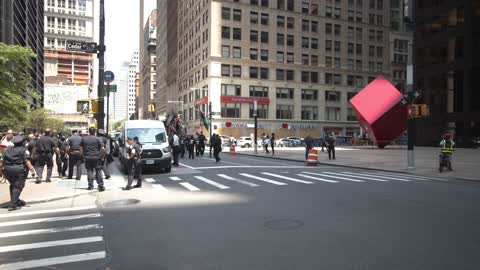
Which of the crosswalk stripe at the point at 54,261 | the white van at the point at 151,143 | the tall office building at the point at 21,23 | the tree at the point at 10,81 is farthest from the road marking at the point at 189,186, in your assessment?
the tall office building at the point at 21,23

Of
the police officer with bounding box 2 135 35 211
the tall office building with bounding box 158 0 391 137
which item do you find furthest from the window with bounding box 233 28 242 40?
the police officer with bounding box 2 135 35 211

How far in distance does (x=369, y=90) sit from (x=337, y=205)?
121 feet

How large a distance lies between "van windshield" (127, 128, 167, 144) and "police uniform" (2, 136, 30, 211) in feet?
28.3

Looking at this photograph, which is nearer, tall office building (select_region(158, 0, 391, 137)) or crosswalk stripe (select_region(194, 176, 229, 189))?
crosswalk stripe (select_region(194, 176, 229, 189))

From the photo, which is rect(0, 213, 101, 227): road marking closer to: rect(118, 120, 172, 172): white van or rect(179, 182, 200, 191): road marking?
rect(179, 182, 200, 191): road marking

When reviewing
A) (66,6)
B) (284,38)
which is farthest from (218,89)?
(66,6)

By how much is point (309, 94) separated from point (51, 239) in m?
73.7

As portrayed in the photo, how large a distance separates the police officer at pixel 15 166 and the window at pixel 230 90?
198 feet

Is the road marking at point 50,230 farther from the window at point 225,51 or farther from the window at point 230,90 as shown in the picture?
the window at point 225,51

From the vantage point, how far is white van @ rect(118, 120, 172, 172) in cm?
1752

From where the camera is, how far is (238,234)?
6.96 m

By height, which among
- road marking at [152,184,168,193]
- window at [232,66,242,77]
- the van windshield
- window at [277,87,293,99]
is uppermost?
window at [232,66,242,77]

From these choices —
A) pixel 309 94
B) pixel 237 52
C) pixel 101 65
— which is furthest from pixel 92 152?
pixel 309 94

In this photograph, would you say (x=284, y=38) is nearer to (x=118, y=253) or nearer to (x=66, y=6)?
(x=118, y=253)
